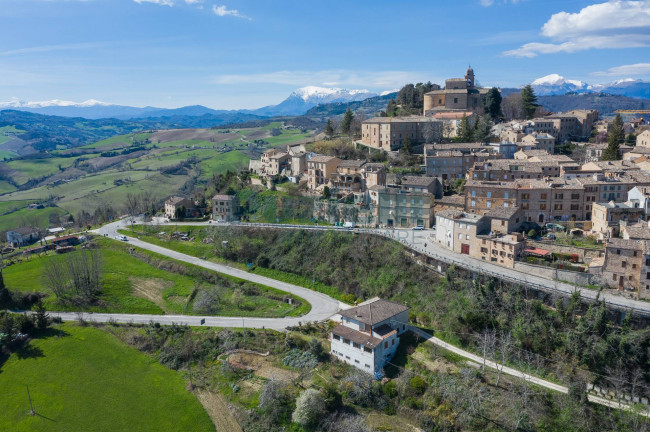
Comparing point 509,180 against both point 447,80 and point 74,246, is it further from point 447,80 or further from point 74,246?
point 74,246

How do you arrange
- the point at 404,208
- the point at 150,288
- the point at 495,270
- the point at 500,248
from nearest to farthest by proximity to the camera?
the point at 495,270
the point at 500,248
the point at 404,208
the point at 150,288

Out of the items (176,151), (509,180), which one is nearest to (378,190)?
(509,180)

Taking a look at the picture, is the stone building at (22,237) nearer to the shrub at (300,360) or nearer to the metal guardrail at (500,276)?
the metal guardrail at (500,276)

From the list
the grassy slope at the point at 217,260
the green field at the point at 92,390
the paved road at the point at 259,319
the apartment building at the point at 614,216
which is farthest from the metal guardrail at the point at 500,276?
the green field at the point at 92,390

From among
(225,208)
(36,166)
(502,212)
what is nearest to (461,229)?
(502,212)

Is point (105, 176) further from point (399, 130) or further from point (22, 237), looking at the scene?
point (399, 130)

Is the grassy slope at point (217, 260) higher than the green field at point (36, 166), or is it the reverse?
the green field at point (36, 166)
